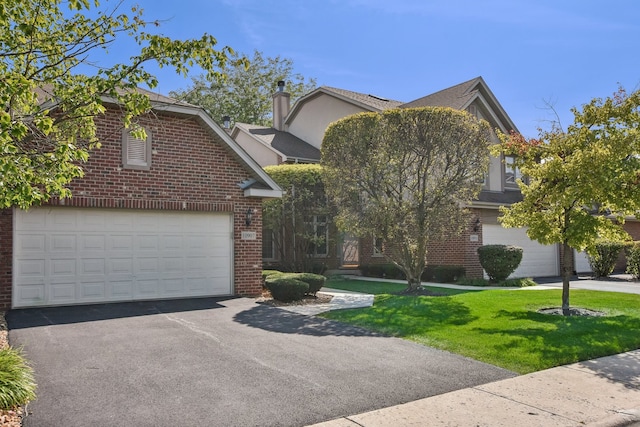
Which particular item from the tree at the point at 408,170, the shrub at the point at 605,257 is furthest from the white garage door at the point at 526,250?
the tree at the point at 408,170

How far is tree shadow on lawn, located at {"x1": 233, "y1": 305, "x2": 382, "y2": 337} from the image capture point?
9.02 m

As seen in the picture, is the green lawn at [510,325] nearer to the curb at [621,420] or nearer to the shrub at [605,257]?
the curb at [621,420]

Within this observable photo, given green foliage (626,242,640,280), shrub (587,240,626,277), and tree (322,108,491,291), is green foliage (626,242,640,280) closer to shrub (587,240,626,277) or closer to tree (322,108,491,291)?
shrub (587,240,626,277)

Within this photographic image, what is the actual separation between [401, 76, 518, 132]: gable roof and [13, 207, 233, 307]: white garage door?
12003mm

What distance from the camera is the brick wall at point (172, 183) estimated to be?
1141 centimetres

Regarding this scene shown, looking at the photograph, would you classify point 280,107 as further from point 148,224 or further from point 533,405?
point 533,405

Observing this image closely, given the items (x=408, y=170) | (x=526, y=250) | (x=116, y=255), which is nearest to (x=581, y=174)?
(x=408, y=170)

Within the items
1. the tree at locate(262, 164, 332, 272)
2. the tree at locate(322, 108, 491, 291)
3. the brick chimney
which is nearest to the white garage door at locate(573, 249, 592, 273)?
the tree at locate(322, 108, 491, 291)

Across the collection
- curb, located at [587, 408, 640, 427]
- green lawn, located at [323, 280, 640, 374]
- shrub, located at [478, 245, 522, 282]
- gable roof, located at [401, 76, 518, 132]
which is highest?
gable roof, located at [401, 76, 518, 132]

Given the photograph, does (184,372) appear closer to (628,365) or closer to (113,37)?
(113,37)

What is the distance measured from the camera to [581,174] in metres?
9.51

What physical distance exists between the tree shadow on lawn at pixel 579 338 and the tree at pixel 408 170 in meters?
4.30

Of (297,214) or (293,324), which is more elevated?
(297,214)

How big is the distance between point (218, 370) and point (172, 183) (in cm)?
711
